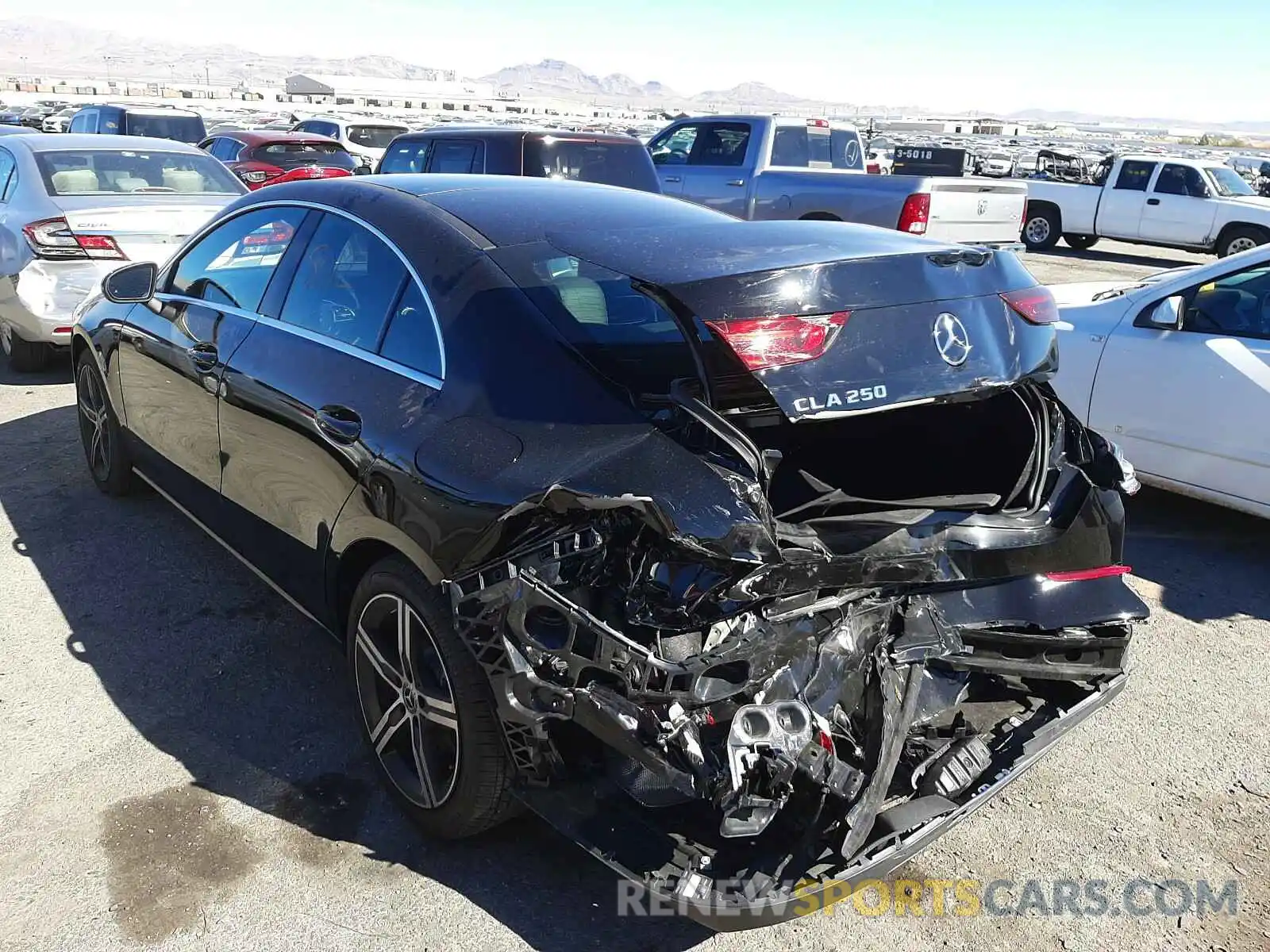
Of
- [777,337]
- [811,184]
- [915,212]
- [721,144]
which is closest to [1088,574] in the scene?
[777,337]

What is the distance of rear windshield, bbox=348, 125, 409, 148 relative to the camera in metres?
19.2

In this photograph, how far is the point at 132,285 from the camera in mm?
4633

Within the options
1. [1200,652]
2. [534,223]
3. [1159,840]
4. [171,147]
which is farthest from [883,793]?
[171,147]

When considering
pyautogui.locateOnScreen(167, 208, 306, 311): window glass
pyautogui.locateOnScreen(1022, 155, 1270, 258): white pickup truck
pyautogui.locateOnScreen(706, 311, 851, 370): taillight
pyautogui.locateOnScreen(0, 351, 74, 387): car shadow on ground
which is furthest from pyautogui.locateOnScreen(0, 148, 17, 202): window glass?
pyautogui.locateOnScreen(1022, 155, 1270, 258): white pickup truck

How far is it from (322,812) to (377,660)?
0.49 m

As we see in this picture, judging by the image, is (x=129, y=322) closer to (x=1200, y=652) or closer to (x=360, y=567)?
(x=360, y=567)

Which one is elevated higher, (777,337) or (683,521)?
(777,337)

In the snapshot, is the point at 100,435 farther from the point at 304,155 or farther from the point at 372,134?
the point at 372,134

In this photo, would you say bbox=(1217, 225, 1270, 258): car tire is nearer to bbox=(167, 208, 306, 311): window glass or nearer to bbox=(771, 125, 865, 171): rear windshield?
bbox=(771, 125, 865, 171): rear windshield

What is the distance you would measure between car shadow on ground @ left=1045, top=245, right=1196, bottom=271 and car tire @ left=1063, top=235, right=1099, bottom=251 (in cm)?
11

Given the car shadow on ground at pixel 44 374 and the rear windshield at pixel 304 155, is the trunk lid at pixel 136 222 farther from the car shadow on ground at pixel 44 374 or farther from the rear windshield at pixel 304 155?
the rear windshield at pixel 304 155

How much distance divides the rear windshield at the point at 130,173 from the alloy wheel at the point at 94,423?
2.96 m

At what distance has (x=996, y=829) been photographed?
122 inches

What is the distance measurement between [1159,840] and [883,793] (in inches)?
50.2
